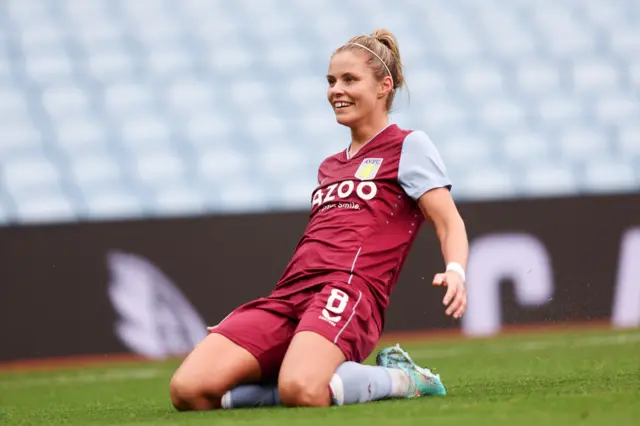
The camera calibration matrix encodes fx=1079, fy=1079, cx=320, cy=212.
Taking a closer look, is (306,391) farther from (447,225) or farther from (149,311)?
(149,311)

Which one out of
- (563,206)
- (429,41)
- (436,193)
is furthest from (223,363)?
(429,41)

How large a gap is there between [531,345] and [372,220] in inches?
128

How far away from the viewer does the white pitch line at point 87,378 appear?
19.8ft

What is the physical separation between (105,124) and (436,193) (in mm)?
6997

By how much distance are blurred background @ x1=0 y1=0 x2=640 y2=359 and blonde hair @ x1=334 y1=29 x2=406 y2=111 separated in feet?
12.5

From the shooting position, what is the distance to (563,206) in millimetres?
7938

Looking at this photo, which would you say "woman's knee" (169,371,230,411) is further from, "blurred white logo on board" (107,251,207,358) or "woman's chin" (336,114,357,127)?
"blurred white logo on board" (107,251,207,358)

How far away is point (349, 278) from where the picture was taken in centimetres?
365

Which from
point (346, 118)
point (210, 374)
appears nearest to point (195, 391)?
point (210, 374)

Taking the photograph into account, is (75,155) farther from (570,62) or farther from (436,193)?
(436,193)

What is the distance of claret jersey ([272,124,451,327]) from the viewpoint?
3.69 meters

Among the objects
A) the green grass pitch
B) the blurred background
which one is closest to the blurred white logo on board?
the blurred background

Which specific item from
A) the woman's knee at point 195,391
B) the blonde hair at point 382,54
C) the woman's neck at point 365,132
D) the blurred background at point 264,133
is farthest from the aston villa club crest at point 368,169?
the blurred background at point 264,133

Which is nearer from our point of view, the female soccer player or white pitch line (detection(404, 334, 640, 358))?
the female soccer player
